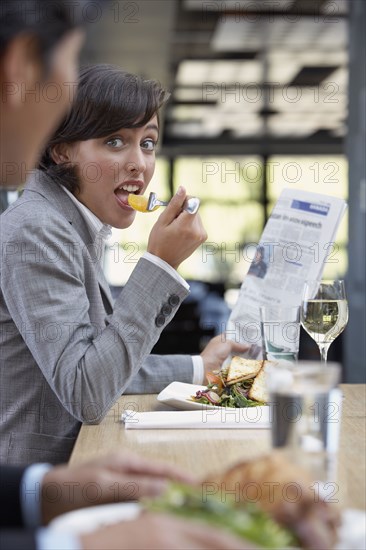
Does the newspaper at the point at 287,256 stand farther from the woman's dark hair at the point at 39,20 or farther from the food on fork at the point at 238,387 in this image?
the woman's dark hair at the point at 39,20

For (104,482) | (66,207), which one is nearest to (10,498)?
(104,482)

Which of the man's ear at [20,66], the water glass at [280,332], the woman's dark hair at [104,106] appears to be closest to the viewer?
the man's ear at [20,66]

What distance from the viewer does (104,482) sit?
0.89 m

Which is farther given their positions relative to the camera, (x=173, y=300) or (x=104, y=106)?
(x=104, y=106)

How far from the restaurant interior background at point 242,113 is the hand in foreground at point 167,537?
1.61 ft

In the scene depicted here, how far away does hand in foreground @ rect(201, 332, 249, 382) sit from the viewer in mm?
2070

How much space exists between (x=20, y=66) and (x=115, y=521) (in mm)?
417

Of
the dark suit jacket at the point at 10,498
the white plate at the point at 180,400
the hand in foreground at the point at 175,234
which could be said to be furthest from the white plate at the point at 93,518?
the hand in foreground at the point at 175,234

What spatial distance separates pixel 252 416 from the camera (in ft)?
5.17

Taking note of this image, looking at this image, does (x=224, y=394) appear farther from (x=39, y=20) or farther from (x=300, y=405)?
(x=39, y=20)

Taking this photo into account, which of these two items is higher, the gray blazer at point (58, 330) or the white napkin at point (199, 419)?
the gray blazer at point (58, 330)

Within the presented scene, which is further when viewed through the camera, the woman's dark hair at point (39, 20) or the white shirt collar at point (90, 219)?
the white shirt collar at point (90, 219)

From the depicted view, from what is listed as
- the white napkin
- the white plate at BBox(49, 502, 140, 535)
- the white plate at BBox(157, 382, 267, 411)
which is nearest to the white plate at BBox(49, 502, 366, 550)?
the white plate at BBox(49, 502, 140, 535)

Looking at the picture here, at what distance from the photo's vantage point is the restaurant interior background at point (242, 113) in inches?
204
